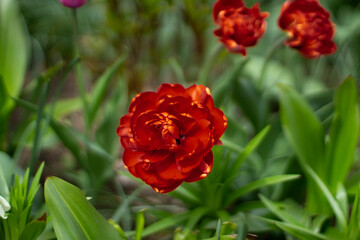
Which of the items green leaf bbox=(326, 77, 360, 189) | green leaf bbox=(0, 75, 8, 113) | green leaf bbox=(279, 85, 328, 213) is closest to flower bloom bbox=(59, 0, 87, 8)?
green leaf bbox=(0, 75, 8, 113)

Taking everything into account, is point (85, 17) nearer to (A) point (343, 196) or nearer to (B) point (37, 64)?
(B) point (37, 64)

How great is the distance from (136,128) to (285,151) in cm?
60

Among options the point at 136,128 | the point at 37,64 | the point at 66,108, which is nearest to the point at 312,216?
the point at 136,128

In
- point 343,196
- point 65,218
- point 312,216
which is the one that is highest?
point 65,218

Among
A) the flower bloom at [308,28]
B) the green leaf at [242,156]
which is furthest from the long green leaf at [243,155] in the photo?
the flower bloom at [308,28]

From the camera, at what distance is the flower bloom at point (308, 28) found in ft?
3.01

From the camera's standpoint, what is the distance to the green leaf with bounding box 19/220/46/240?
0.70 metres

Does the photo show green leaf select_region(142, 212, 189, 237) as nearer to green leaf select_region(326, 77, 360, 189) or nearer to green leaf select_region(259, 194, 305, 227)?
green leaf select_region(259, 194, 305, 227)

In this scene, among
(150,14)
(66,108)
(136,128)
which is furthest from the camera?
(150,14)

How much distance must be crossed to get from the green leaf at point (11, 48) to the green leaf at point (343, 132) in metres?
0.93

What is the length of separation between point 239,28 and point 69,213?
51 centimetres

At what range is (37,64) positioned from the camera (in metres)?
1.92

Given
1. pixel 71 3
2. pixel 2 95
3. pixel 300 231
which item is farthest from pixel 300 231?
pixel 2 95

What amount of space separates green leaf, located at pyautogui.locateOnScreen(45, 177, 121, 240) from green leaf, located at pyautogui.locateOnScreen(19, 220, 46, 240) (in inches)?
2.2
